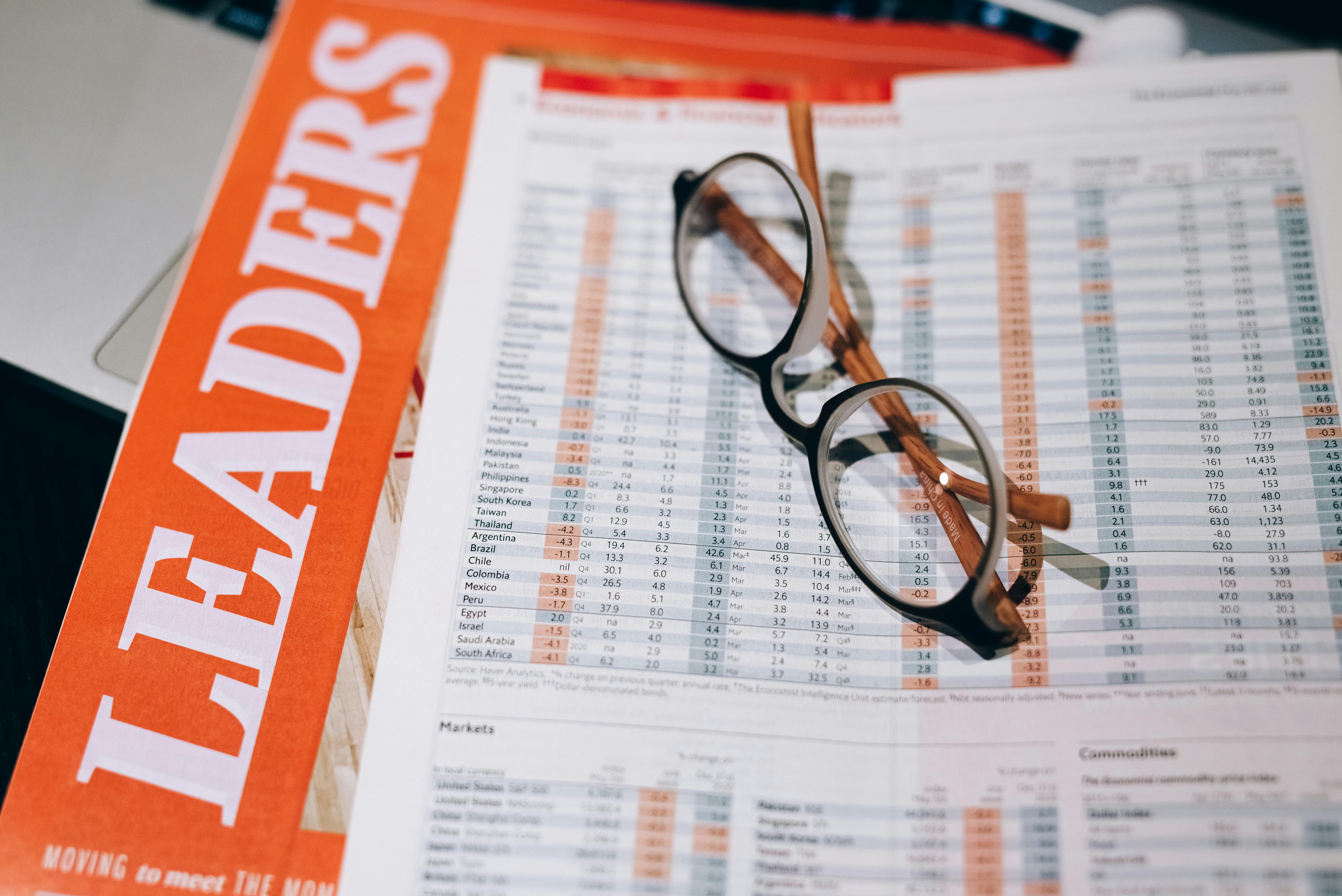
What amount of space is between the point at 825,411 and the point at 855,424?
3 centimetres

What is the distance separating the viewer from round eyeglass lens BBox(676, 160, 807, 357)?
1.70ft

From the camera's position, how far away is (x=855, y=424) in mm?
485

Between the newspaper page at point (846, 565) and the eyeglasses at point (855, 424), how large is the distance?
0.01 metres

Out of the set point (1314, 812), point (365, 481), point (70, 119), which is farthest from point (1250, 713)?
point (70, 119)

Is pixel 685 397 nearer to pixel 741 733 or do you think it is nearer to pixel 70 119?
pixel 741 733

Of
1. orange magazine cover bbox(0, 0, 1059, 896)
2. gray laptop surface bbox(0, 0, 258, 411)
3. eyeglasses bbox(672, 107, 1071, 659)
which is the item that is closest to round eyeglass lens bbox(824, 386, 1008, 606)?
eyeglasses bbox(672, 107, 1071, 659)

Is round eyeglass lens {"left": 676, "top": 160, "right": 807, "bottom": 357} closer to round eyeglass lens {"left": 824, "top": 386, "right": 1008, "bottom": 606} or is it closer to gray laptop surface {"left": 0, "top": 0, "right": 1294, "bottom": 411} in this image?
round eyeglass lens {"left": 824, "top": 386, "right": 1008, "bottom": 606}

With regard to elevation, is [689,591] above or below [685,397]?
below

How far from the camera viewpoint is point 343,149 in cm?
58

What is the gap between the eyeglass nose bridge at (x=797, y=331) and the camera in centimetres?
47

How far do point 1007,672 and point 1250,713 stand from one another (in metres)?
0.11

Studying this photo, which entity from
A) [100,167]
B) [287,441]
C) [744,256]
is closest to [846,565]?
[744,256]

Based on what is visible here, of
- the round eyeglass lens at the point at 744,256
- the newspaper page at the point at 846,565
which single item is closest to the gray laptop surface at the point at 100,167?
the newspaper page at the point at 846,565

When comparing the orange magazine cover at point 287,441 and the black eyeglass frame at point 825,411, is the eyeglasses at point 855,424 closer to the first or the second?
the black eyeglass frame at point 825,411
